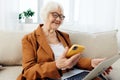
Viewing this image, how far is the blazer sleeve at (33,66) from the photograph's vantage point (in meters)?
1.47

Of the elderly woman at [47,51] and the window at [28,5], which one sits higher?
the window at [28,5]

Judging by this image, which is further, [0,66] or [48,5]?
[0,66]

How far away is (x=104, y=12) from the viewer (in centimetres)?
243

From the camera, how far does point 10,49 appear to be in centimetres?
204

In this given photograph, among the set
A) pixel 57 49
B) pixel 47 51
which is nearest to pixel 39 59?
pixel 47 51

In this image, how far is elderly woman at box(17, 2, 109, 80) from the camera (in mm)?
1495

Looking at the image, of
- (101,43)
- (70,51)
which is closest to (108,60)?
(70,51)

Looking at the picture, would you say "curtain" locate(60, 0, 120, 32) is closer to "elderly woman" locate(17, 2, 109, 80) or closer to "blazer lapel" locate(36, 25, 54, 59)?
"elderly woman" locate(17, 2, 109, 80)

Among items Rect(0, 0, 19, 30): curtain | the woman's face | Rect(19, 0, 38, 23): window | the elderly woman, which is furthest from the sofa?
Rect(19, 0, 38, 23): window

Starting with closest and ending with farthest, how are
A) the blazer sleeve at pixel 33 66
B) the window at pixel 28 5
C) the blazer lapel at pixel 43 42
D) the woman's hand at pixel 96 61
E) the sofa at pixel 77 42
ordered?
1. the blazer sleeve at pixel 33 66
2. the woman's hand at pixel 96 61
3. the blazer lapel at pixel 43 42
4. the sofa at pixel 77 42
5. the window at pixel 28 5

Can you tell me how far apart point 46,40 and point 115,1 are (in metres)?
1.03

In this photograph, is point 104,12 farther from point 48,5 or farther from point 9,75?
point 9,75

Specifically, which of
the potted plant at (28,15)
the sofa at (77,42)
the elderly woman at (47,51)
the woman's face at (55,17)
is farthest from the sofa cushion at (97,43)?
the potted plant at (28,15)

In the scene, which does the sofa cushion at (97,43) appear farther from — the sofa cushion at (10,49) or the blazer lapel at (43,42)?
the sofa cushion at (10,49)
